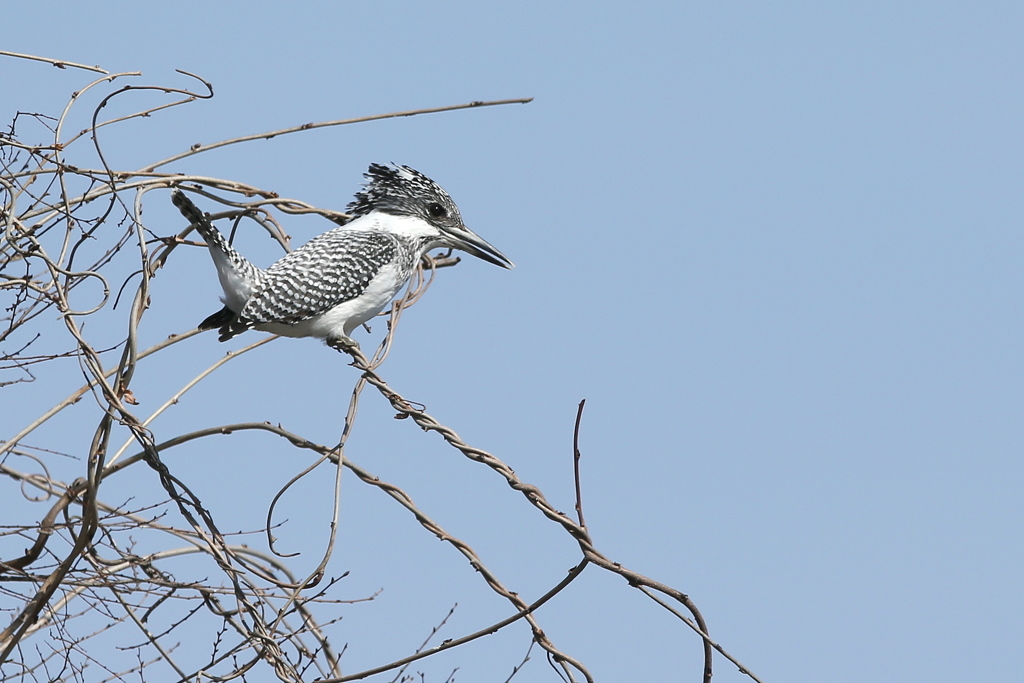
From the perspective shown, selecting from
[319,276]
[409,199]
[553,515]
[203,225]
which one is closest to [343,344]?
[319,276]

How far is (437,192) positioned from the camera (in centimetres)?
531

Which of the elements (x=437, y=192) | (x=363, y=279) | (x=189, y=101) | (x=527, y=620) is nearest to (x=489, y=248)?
(x=437, y=192)

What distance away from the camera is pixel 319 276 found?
4.58 m

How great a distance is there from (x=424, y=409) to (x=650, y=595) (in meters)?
1.00

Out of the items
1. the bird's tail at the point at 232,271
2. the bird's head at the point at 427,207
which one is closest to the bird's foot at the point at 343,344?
the bird's tail at the point at 232,271

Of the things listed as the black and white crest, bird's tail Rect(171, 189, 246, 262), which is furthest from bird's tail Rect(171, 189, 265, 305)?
the black and white crest

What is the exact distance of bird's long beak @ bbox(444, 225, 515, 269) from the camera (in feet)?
17.2

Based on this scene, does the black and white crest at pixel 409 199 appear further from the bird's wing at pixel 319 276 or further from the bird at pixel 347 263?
the bird's wing at pixel 319 276

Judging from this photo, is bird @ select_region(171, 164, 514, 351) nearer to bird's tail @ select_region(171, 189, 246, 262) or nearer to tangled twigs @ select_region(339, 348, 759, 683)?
bird's tail @ select_region(171, 189, 246, 262)

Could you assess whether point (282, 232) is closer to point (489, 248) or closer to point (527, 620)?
point (489, 248)

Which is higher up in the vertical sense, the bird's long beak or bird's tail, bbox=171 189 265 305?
the bird's long beak

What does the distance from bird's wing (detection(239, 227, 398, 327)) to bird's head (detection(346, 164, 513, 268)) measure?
0.39 metres

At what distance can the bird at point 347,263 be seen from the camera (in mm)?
4352

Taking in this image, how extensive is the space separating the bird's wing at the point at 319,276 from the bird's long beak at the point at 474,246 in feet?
1.49
